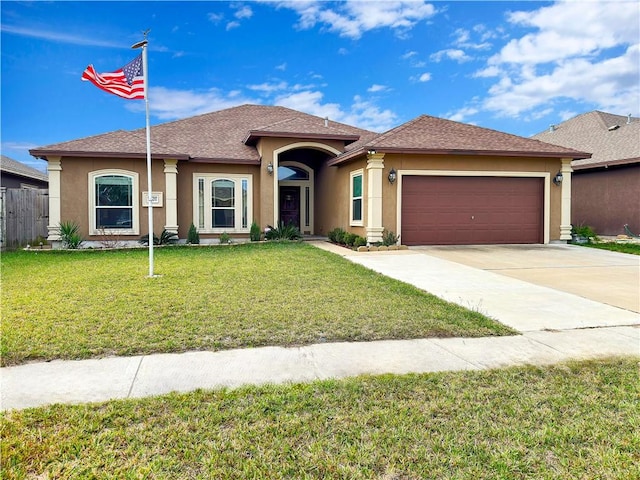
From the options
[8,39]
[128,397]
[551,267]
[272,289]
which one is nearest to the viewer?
[128,397]

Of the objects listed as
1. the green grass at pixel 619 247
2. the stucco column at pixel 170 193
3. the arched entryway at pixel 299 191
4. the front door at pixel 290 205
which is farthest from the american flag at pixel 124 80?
the green grass at pixel 619 247

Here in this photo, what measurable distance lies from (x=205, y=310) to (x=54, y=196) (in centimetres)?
1107

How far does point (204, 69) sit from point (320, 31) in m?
7.31

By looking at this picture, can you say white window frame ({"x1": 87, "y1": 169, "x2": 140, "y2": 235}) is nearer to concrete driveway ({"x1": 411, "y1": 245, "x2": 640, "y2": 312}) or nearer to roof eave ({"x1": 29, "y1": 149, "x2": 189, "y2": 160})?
roof eave ({"x1": 29, "y1": 149, "x2": 189, "y2": 160})

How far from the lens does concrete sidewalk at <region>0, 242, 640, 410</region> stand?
3414 millimetres

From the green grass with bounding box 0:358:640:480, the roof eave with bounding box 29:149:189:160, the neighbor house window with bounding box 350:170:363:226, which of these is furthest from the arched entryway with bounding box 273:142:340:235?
the green grass with bounding box 0:358:640:480

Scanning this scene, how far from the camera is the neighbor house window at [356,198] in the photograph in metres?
14.3

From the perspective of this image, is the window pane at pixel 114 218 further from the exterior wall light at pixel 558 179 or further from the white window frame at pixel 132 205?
the exterior wall light at pixel 558 179

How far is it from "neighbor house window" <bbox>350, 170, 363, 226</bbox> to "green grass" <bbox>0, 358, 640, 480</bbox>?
11073 millimetres

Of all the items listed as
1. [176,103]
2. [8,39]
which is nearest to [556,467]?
[8,39]

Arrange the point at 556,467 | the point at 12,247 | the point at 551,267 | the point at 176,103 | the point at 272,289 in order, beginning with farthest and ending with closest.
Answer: the point at 176,103 < the point at 12,247 < the point at 551,267 < the point at 272,289 < the point at 556,467

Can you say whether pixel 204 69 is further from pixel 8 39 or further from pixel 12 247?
pixel 12 247

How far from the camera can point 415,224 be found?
1403 centimetres

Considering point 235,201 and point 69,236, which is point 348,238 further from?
point 69,236
